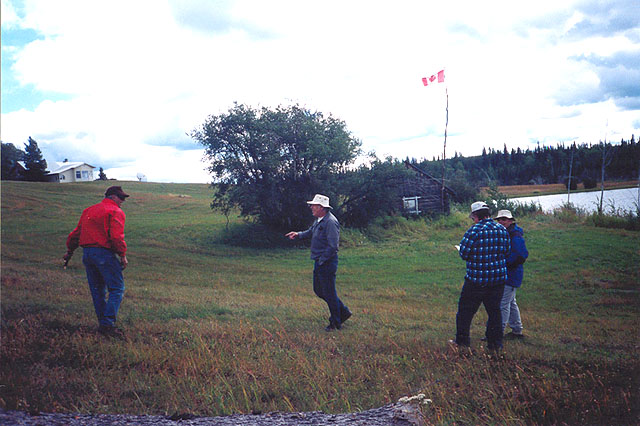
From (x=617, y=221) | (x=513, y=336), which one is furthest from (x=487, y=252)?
(x=617, y=221)

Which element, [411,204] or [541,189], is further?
[411,204]

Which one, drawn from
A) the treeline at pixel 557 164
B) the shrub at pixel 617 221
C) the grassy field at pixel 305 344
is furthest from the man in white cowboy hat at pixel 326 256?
the shrub at pixel 617 221

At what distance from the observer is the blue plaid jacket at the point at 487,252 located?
591 centimetres

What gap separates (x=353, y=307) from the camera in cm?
1038

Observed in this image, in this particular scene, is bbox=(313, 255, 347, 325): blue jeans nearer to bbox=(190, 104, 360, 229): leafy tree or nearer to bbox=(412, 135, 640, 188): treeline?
bbox=(412, 135, 640, 188): treeline

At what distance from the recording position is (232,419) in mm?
3768

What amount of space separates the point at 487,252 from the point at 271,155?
19.9 m

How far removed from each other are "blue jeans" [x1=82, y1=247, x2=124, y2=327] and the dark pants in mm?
5278

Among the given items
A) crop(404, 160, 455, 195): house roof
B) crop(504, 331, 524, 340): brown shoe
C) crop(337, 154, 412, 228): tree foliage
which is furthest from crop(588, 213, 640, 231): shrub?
crop(504, 331, 524, 340): brown shoe

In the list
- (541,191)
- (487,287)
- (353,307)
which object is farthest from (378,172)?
(487,287)

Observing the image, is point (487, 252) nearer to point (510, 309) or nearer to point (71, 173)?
point (510, 309)

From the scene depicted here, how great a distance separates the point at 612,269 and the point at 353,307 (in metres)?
11.1

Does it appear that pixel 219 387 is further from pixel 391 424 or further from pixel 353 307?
pixel 353 307

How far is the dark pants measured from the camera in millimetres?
6039
